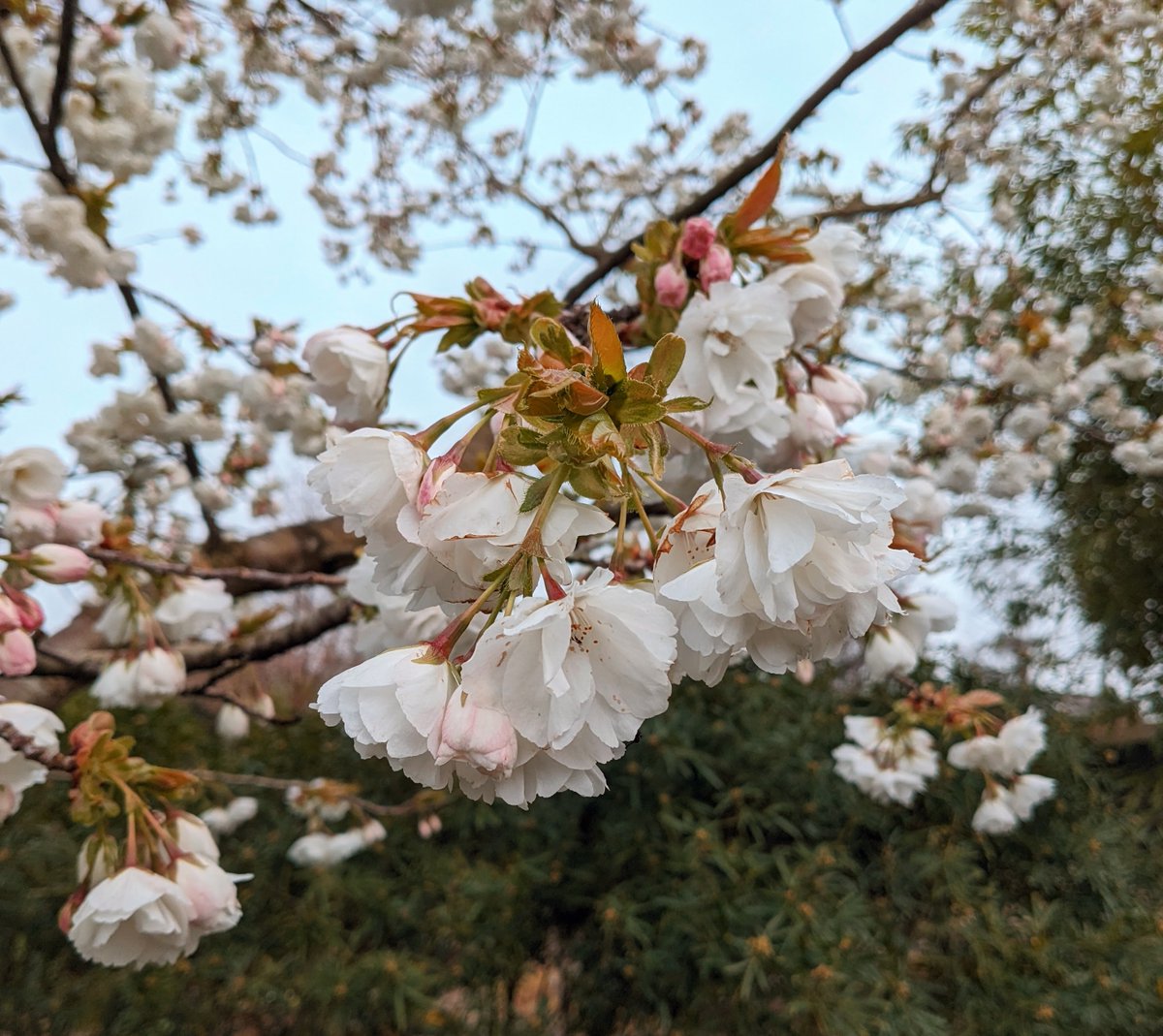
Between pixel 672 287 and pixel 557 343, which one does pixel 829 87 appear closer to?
pixel 672 287

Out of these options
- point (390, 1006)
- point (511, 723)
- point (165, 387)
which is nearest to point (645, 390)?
point (511, 723)

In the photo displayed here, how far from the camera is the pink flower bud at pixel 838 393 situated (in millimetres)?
746

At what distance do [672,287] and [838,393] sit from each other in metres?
0.22

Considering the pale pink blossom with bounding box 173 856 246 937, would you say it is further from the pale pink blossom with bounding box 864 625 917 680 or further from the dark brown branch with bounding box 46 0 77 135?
the dark brown branch with bounding box 46 0 77 135

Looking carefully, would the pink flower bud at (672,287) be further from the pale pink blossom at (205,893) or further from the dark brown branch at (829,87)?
the pale pink blossom at (205,893)

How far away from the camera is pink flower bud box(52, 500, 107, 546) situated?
990mm

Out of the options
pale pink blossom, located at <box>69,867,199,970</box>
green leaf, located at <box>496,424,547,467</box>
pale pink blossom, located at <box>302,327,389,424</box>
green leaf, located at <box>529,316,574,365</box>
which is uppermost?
pale pink blossom, located at <box>302,327,389,424</box>

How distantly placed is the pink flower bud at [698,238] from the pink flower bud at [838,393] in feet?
0.65

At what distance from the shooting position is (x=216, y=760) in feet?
9.32

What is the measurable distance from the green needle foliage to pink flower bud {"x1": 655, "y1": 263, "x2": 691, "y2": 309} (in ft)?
5.49

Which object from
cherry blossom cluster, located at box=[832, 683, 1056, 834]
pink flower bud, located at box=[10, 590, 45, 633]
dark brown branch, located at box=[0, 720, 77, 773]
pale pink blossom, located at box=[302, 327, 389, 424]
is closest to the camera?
pale pink blossom, located at box=[302, 327, 389, 424]

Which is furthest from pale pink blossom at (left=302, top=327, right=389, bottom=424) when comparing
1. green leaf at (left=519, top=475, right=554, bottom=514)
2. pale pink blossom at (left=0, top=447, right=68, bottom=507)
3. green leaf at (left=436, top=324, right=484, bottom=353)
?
pale pink blossom at (left=0, top=447, right=68, bottom=507)

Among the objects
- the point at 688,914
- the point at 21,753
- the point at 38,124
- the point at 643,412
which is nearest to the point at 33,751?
the point at 21,753

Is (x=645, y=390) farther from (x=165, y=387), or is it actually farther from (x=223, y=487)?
(x=223, y=487)
